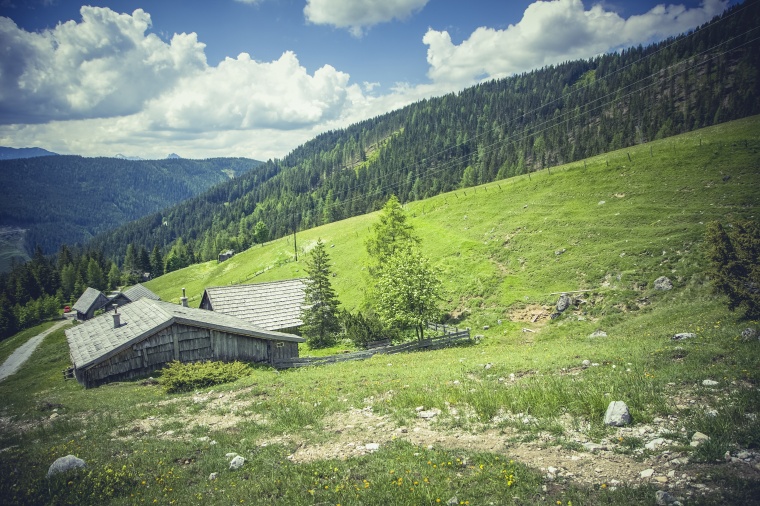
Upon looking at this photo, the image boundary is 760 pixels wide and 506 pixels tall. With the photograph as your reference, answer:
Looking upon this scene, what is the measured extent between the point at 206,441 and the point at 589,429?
40.8ft

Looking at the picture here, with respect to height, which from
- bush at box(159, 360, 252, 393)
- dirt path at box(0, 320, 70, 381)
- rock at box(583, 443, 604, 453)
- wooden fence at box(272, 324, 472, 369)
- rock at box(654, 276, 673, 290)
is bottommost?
dirt path at box(0, 320, 70, 381)

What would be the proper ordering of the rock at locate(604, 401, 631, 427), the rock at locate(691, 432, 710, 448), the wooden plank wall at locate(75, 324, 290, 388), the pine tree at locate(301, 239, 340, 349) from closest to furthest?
the rock at locate(691, 432, 710, 448), the rock at locate(604, 401, 631, 427), the wooden plank wall at locate(75, 324, 290, 388), the pine tree at locate(301, 239, 340, 349)

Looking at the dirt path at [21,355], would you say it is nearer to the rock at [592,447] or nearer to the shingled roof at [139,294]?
the shingled roof at [139,294]

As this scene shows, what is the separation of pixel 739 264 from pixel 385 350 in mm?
22965

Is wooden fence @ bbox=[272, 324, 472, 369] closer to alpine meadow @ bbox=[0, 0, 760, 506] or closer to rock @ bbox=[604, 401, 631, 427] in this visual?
alpine meadow @ bbox=[0, 0, 760, 506]

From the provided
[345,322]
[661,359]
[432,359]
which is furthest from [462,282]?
[661,359]

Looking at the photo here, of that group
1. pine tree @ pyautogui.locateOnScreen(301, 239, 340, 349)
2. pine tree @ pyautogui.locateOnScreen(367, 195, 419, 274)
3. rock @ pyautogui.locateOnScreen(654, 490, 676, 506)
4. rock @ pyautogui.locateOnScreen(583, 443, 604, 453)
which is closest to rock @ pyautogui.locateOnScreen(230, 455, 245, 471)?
rock @ pyautogui.locateOnScreen(583, 443, 604, 453)

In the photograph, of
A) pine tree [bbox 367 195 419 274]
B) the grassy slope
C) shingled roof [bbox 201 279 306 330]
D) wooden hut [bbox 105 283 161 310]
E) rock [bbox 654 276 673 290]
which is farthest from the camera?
wooden hut [bbox 105 283 161 310]

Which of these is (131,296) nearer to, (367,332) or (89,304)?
(89,304)

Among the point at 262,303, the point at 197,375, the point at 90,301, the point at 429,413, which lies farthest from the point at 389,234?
the point at 90,301

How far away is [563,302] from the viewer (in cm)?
3156

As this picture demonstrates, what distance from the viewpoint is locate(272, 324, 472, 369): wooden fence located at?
28281mm

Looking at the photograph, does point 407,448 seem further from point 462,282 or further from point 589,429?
point 462,282

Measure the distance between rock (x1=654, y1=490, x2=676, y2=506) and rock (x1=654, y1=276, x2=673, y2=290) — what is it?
2743 cm
